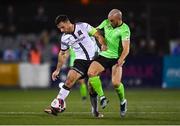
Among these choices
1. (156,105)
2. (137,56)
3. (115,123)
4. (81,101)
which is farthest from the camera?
(137,56)

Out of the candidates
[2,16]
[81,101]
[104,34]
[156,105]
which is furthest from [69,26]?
[2,16]

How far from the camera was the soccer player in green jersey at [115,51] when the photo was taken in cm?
1467

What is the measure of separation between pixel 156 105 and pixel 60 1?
1404 centimetres

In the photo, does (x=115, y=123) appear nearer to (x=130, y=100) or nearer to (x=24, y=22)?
(x=130, y=100)

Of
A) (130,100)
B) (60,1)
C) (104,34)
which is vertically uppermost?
(60,1)

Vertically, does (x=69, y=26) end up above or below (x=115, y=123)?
above

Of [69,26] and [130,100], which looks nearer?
[69,26]

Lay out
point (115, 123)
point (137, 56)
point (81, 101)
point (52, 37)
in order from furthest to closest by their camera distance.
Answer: point (52, 37) < point (137, 56) < point (81, 101) < point (115, 123)

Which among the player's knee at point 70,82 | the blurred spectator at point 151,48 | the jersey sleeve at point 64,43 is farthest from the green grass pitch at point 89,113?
the blurred spectator at point 151,48

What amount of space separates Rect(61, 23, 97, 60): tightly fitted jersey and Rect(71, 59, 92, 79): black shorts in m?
0.09

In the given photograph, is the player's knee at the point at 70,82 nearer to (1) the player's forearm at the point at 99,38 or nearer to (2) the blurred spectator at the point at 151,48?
(1) the player's forearm at the point at 99,38

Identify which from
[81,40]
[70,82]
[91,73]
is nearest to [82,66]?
[91,73]

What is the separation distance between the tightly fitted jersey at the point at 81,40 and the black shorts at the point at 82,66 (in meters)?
0.09

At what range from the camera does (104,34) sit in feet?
50.1
